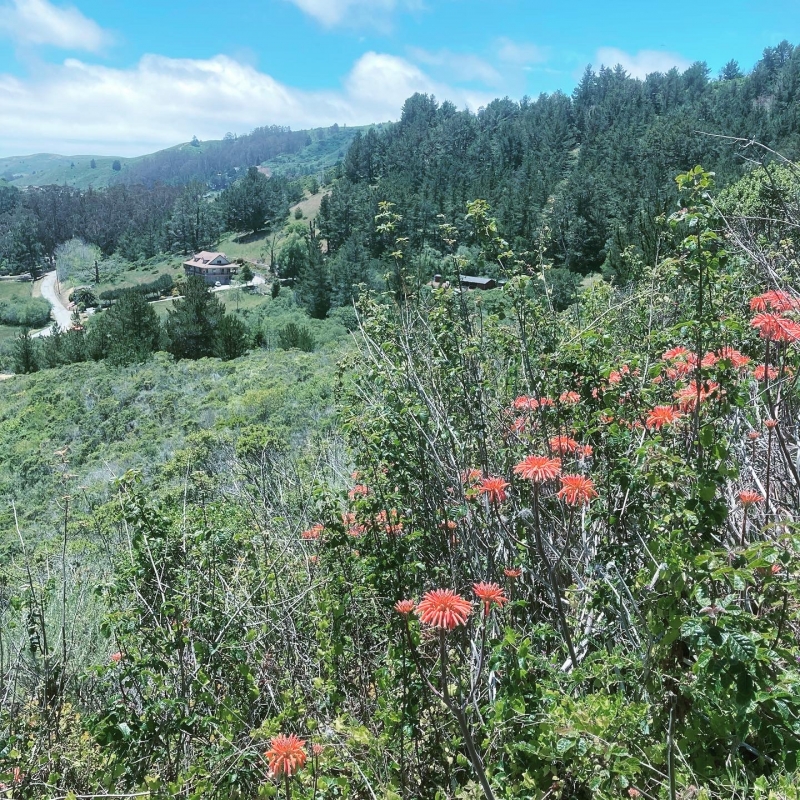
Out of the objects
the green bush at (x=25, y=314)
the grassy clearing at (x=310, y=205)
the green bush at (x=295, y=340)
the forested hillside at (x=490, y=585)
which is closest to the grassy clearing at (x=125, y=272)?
the green bush at (x=25, y=314)

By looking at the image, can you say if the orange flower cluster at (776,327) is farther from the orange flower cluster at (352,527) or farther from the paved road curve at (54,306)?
the paved road curve at (54,306)

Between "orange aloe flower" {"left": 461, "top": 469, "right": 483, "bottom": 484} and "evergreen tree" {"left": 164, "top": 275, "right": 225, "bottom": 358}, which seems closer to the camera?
"orange aloe flower" {"left": 461, "top": 469, "right": 483, "bottom": 484}

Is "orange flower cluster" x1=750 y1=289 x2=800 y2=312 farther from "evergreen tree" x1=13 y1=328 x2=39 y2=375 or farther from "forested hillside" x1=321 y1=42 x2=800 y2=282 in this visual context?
"evergreen tree" x1=13 y1=328 x2=39 y2=375

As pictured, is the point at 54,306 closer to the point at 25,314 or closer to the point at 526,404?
the point at 25,314

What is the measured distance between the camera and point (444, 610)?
5.05 feet

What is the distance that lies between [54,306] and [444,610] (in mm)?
81948

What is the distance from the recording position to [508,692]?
6.17 ft

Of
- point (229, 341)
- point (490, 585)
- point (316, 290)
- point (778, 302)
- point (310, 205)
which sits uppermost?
point (310, 205)

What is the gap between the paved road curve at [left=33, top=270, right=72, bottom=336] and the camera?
6083 cm

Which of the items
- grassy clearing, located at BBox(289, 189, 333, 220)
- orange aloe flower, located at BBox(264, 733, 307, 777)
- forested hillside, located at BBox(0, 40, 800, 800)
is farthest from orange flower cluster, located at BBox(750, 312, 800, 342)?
grassy clearing, located at BBox(289, 189, 333, 220)

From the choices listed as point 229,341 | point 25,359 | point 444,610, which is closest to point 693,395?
point 444,610

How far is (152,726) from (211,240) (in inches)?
3952

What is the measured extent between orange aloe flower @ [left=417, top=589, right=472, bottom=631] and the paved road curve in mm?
63624

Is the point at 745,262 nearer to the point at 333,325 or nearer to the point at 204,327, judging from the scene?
the point at 204,327
